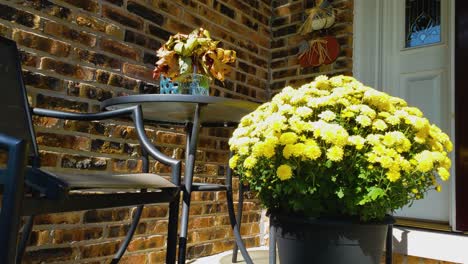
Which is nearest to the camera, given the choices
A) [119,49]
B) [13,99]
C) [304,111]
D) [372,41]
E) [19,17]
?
[304,111]

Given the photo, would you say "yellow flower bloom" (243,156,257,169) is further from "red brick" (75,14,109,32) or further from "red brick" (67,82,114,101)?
"red brick" (75,14,109,32)

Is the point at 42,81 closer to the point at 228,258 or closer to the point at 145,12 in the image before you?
the point at 145,12

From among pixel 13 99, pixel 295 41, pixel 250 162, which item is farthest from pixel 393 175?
pixel 295 41

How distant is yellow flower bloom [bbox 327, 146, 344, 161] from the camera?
3.72 ft

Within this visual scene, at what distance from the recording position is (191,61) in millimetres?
1717

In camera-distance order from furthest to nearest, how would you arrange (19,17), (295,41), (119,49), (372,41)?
(295,41) → (372,41) → (119,49) → (19,17)

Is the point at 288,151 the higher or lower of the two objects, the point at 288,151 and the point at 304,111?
the lower

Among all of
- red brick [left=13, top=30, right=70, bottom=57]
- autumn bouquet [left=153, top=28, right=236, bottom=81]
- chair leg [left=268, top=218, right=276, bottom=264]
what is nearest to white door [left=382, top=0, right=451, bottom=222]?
chair leg [left=268, top=218, right=276, bottom=264]

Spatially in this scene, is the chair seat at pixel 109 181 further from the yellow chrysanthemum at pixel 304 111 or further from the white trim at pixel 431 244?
the white trim at pixel 431 244

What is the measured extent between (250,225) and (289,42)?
1.25 m

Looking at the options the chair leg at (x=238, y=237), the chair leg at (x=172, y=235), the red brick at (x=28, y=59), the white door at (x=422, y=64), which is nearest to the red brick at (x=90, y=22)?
the red brick at (x=28, y=59)

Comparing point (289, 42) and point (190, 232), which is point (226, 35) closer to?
point (289, 42)

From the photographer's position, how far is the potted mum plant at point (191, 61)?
169 cm

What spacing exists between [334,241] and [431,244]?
0.95 metres
